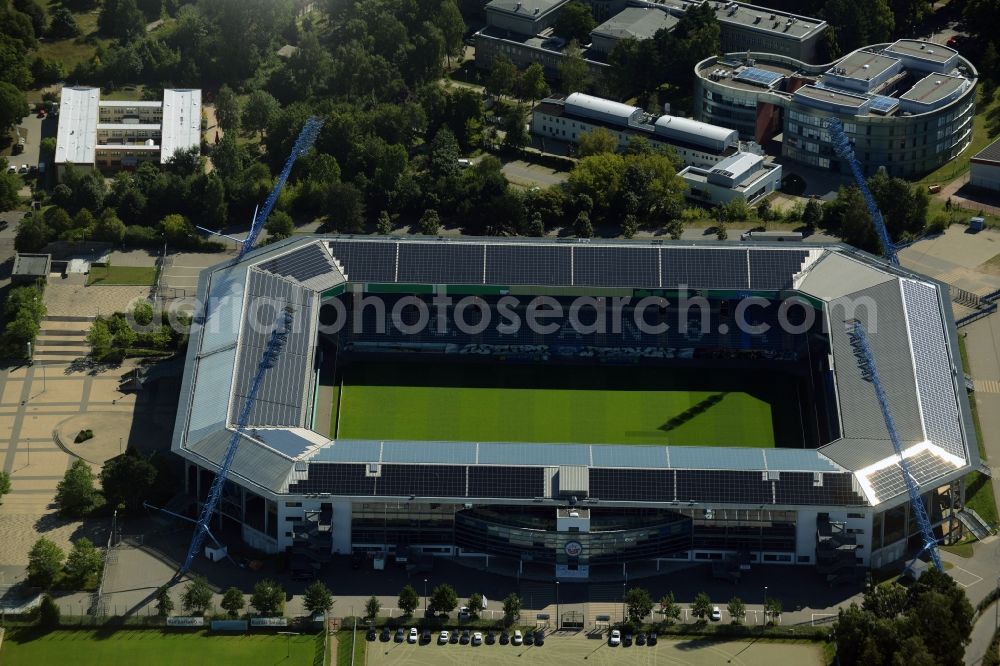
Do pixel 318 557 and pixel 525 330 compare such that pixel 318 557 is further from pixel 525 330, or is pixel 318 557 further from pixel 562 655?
pixel 525 330

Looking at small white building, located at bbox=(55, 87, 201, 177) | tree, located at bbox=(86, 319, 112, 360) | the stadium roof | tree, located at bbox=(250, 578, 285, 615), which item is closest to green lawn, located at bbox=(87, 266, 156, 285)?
tree, located at bbox=(86, 319, 112, 360)

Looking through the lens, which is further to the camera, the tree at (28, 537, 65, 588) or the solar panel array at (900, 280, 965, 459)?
the solar panel array at (900, 280, 965, 459)

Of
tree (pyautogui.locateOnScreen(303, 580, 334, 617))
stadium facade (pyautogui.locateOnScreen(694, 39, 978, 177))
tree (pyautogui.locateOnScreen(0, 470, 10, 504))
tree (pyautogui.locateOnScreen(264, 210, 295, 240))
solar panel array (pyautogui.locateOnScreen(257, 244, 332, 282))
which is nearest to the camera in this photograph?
tree (pyautogui.locateOnScreen(303, 580, 334, 617))

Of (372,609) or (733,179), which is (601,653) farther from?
(733,179)

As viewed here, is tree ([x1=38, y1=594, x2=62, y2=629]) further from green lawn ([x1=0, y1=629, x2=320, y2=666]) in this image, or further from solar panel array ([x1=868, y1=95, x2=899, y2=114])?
solar panel array ([x1=868, y1=95, x2=899, y2=114])

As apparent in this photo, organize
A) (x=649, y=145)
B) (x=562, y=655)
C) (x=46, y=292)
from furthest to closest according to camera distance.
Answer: (x=649, y=145) < (x=46, y=292) < (x=562, y=655)

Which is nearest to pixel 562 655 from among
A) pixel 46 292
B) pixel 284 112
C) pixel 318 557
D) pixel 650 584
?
pixel 650 584

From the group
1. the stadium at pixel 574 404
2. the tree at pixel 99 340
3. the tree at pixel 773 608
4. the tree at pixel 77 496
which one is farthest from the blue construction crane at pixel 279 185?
the tree at pixel 773 608
